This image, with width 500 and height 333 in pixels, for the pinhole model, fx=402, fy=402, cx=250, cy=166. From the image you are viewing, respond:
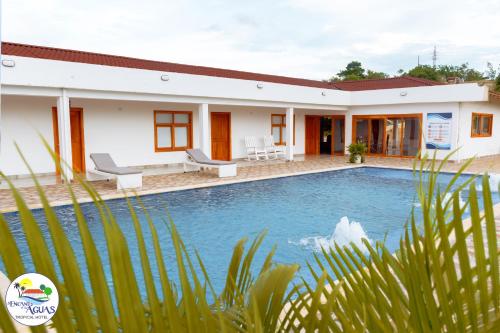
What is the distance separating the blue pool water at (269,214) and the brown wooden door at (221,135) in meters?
5.36

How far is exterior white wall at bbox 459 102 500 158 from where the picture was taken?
670 inches

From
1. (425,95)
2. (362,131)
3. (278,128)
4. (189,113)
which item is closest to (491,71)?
(362,131)

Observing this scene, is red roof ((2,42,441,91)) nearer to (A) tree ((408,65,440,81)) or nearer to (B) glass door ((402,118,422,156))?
(B) glass door ((402,118,422,156))

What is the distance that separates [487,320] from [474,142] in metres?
20.3

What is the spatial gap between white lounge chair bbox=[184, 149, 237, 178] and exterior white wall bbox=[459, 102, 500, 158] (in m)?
8.79

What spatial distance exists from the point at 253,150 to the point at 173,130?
4.02 meters

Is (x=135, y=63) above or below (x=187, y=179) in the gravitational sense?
above

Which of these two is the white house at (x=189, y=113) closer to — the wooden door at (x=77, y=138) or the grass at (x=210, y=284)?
the wooden door at (x=77, y=138)

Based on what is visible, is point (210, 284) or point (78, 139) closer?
point (210, 284)

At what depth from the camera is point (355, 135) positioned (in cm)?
2039

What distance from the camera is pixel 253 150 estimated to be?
1834cm

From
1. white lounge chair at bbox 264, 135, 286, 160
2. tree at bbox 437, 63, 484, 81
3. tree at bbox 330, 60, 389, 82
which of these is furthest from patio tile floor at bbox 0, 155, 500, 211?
tree at bbox 437, 63, 484, 81

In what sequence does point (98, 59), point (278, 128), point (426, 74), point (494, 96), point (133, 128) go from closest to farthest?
point (133, 128), point (98, 59), point (494, 96), point (278, 128), point (426, 74)

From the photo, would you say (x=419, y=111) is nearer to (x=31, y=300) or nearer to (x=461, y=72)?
(x=31, y=300)
